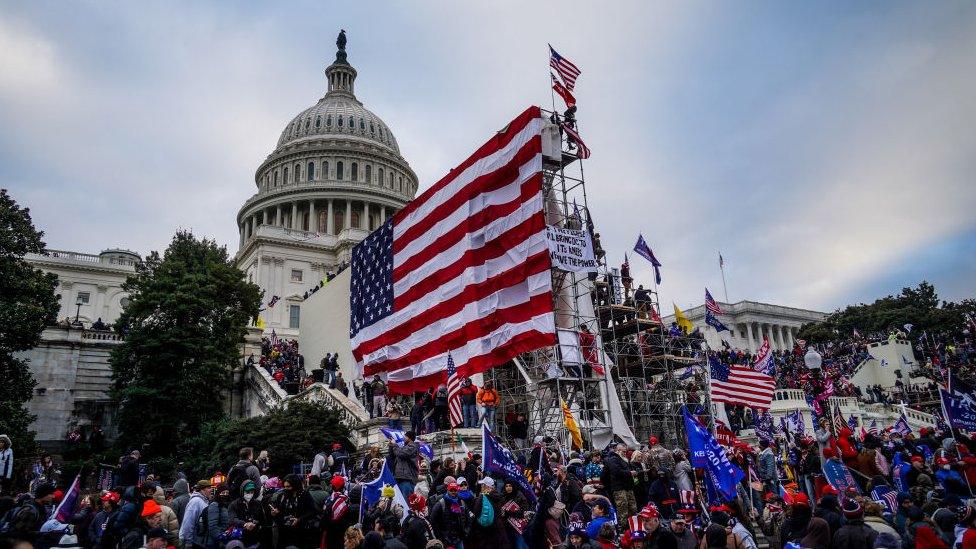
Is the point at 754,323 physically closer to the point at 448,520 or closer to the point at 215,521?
the point at 448,520

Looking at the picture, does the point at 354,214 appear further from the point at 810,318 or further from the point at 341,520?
the point at 341,520

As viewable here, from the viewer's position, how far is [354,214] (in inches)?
3526

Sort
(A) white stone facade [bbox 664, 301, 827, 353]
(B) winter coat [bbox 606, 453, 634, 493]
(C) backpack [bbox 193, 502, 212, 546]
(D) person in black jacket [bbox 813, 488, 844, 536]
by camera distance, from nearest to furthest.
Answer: (D) person in black jacket [bbox 813, 488, 844, 536] → (C) backpack [bbox 193, 502, 212, 546] → (B) winter coat [bbox 606, 453, 634, 493] → (A) white stone facade [bbox 664, 301, 827, 353]

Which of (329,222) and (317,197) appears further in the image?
(317,197)

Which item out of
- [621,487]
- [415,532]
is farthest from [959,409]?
[415,532]

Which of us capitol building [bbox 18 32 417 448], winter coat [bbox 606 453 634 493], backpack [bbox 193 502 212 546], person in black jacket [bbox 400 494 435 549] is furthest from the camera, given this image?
us capitol building [bbox 18 32 417 448]

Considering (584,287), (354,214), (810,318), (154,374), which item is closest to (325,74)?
(354,214)

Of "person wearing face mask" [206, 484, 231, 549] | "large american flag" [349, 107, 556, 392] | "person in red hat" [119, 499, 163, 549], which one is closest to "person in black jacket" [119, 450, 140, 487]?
"person wearing face mask" [206, 484, 231, 549]

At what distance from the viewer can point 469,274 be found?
2327 cm

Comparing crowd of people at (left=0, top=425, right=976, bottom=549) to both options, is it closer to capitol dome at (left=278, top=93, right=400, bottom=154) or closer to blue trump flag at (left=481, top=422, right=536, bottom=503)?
blue trump flag at (left=481, top=422, right=536, bottom=503)

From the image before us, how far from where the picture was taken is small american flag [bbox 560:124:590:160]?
22797 millimetres

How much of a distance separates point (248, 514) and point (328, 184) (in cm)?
8191

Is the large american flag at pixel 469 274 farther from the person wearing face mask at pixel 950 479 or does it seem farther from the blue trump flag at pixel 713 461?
the person wearing face mask at pixel 950 479

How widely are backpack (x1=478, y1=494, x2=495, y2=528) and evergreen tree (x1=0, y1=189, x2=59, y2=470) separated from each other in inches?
877
